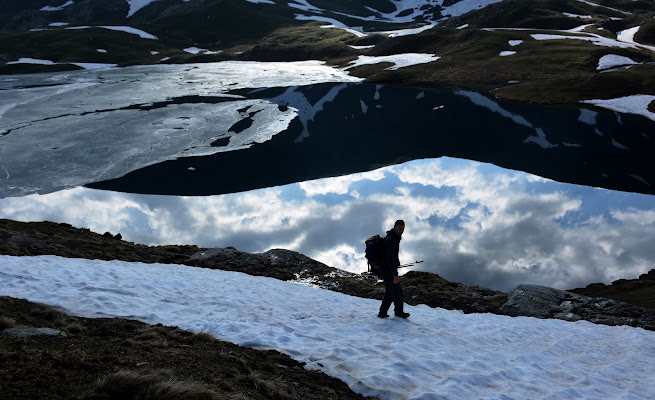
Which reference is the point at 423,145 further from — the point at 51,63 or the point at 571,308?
the point at 51,63

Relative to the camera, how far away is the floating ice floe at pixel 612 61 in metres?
107

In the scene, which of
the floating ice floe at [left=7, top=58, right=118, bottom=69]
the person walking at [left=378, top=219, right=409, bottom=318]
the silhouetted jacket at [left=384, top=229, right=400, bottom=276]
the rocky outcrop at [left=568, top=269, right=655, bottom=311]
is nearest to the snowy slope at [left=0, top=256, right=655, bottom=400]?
the person walking at [left=378, top=219, right=409, bottom=318]

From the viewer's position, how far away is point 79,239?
27.1 metres

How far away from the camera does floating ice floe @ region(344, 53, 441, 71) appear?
128 metres

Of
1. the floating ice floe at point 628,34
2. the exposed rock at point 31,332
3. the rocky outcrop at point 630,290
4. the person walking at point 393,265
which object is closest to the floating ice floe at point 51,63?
the floating ice floe at point 628,34

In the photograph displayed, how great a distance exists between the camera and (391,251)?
15641mm

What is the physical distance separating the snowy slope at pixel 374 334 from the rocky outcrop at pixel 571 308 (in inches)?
79.5

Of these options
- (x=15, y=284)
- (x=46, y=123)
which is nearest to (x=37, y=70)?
(x=46, y=123)

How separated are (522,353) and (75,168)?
39.6 m

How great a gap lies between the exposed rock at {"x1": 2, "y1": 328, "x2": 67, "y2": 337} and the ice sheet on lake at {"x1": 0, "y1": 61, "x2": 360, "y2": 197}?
29047mm

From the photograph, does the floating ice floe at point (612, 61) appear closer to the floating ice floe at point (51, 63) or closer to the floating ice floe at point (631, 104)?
the floating ice floe at point (631, 104)

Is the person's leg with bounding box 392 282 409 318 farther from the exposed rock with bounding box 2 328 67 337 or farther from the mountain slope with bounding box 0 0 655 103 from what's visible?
the mountain slope with bounding box 0 0 655 103

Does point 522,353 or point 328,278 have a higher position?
point 522,353

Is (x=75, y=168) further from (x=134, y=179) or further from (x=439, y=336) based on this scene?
(x=439, y=336)
